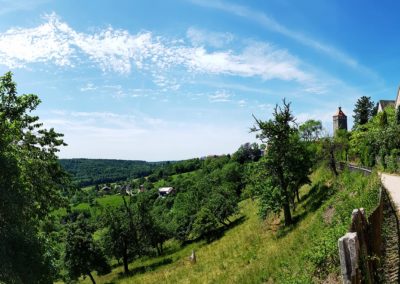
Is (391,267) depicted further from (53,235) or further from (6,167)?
(53,235)

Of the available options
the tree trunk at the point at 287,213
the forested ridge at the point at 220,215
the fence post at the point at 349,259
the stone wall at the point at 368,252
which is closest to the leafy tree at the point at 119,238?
the forested ridge at the point at 220,215

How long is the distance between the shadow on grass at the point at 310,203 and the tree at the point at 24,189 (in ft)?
59.8

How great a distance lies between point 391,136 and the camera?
1576 inches

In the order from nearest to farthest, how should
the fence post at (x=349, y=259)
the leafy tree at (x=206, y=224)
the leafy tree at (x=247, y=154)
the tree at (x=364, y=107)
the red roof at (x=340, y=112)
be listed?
the fence post at (x=349, y=259) < the leafy tree at (x=206, y=224) < the tree at (x=364, y=107) < the red roof at (x=340, y=112) < the leafy tree at (x=247, y=154)

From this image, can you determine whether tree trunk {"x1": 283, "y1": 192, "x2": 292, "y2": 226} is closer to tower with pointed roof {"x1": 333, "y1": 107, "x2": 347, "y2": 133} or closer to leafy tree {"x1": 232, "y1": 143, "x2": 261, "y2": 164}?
tower with pointed roof {"x1": 333, "y1": 107, "x2": 347, "y2": 133}

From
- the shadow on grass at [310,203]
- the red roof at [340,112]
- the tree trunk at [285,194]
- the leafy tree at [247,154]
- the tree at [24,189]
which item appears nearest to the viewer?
the tree at [24,189]

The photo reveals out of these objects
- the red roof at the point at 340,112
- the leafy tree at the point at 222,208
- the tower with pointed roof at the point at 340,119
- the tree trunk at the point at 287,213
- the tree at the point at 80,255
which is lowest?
the tree at the point at 80,255

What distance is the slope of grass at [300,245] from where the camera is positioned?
12.8 metres

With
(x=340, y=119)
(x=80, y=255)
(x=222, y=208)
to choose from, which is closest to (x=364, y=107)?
(x=340, y=119)

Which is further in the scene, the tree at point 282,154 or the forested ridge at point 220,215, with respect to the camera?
the tree at point 282,154

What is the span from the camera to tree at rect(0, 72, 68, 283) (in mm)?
12188

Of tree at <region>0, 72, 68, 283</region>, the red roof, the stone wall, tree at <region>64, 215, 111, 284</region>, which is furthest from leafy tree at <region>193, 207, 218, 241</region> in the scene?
the red roof

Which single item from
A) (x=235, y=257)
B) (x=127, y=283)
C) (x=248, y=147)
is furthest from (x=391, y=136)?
(x=248, y=147)

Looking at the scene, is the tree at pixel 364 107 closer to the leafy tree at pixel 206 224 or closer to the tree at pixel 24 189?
the leafy tree at pixel 206 224
